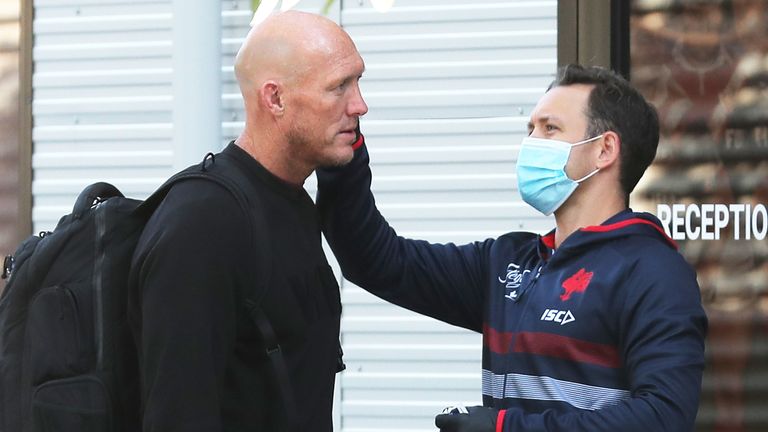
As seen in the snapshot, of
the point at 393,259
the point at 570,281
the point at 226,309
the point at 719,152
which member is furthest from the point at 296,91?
the point at 719,152

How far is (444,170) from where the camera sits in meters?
4.64

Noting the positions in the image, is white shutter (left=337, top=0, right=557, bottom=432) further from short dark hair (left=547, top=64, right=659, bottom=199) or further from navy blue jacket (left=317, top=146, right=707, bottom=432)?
short dark hair (left=547, top=64, right=659, bottom=199)

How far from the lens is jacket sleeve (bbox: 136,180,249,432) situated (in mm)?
2615

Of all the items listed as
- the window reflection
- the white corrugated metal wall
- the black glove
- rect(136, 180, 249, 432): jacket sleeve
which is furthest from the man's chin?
the window reflection

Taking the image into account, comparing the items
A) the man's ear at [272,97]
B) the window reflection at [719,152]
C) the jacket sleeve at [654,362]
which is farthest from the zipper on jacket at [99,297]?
the window reflection at [719,152]

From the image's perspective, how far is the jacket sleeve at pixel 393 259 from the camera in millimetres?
3273

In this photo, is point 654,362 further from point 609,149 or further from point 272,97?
point 272,97

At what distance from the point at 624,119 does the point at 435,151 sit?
150 centimetres

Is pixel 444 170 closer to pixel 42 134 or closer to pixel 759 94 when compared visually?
pixel 759 94

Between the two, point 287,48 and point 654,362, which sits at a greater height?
point 287,48

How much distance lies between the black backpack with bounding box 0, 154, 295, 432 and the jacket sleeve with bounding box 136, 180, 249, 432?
10 centimetres

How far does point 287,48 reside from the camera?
2893 millimetres

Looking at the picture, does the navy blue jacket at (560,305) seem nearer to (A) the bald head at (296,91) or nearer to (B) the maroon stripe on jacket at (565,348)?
(B) the maroon stripe on jacket at (565,348)

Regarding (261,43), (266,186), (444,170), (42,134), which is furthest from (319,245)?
(42,134)
